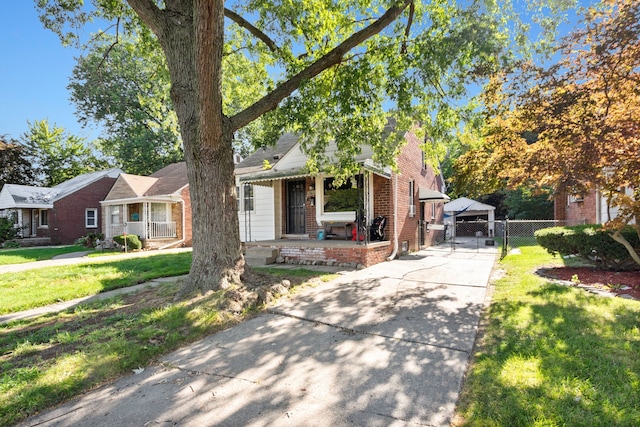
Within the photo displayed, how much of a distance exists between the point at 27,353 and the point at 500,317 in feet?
19.7

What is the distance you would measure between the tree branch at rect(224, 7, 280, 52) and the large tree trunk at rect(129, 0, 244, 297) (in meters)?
2.63

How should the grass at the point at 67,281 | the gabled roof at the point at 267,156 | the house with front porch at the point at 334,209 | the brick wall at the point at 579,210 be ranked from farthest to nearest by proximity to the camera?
1. the gabled roof at the point at 267,156
2. the brick wall at the point at 579,210
3. the house with front porch at the point at 334,209
4. the grass at the point at 67,281

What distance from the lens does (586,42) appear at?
4.84 meters

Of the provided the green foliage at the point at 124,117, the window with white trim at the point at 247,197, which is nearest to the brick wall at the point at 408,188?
the window with white trim at the point at 247,197

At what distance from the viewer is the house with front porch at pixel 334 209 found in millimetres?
9602

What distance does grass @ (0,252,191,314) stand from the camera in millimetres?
6172

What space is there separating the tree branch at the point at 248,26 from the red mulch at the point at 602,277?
8.88 m

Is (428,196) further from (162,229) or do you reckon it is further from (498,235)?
(162,229)

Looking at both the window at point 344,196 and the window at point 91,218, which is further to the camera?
the window at point 91,218

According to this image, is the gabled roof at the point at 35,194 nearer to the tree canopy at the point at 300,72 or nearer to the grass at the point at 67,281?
the grass at the point at 67,281

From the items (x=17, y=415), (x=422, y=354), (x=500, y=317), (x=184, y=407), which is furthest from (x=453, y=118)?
(x=17, y=415)

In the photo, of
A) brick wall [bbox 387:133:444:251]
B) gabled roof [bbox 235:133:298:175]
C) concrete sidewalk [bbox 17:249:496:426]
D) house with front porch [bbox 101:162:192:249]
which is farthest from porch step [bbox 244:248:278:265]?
house with front porch [bbox 101:162:192:249]

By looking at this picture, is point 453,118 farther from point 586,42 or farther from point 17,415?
point 17,415

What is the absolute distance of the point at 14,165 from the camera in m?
26.0
